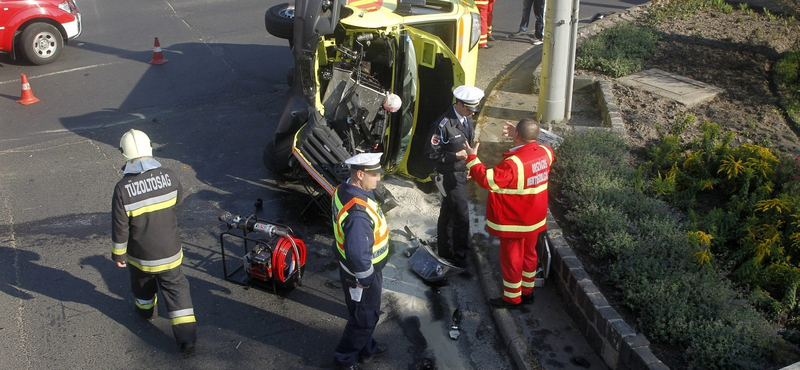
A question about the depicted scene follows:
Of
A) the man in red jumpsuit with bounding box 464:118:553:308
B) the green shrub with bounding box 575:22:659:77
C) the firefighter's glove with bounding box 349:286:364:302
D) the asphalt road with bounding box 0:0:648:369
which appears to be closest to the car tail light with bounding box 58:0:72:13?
the asphalt road with bounding box 0:0:648:369

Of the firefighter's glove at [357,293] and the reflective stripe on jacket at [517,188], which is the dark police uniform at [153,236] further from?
the reflective stripe on jacket at [517,188]

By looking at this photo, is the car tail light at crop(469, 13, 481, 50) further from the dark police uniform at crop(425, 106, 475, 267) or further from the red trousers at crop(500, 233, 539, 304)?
the red trousers at crop(500, 233, 539, 304)

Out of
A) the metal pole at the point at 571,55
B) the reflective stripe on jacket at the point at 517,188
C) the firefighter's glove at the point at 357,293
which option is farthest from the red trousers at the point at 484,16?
the firefighter's glove at the point at 357,293

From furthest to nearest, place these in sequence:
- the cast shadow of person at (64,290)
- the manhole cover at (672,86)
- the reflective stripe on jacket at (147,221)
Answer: the manhole cover at (672,86), the cast shadow of person at (64,290), the reflective stripe on jacket at (147,221)

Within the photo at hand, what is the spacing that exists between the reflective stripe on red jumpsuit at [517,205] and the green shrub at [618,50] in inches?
200

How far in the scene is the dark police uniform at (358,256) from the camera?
4.60 metres

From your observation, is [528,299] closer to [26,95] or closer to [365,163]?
[365,163]

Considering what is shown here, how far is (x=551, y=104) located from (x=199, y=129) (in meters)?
4.67

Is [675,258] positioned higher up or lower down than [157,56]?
lower down

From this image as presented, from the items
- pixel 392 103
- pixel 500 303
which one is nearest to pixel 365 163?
pixel 500 303

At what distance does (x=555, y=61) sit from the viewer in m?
8.29

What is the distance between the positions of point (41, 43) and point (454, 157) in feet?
27.9

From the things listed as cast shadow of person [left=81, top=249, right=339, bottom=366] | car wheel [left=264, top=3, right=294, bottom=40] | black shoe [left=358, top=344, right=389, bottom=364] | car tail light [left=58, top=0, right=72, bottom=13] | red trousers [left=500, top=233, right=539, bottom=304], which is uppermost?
car tail light [left=58, top=0, right=72, bottom=13]

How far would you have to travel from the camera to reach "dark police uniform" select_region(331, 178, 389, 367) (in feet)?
15.1
